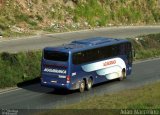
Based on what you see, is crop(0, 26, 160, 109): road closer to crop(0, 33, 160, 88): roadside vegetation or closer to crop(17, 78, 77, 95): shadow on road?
crop(17, 78, 77, 95): shadow on road

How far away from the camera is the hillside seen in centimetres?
5509

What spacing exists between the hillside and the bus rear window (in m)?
16.4

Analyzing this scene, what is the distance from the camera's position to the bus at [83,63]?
3506cm

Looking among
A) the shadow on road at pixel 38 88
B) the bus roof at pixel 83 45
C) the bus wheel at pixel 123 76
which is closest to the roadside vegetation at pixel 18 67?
the shadow on road at pixel 38 88

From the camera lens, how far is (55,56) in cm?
3522

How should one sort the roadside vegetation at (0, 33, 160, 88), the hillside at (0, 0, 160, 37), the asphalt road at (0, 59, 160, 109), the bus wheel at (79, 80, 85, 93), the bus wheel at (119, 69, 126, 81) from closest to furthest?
1. the asphalt road at (0, 59, 160, 109)
2. the bus wheel at (79, 80, 85, 93)
3. the roadside vegetation at (0, 33, 160, 88)
4. the bus wheel at (119, 69, 126, 81)
5. the hillside at (0, 0, 160, 37)

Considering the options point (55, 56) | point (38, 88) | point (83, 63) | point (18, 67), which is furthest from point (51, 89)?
point (18, 67)

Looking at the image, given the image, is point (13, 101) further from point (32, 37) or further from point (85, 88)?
point (32, 37)

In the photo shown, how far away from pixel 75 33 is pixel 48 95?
23173 mm

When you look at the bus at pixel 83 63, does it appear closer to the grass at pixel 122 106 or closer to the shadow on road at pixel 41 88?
the shadow on road at pixel 41 88

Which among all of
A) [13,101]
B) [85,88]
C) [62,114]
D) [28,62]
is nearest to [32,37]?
[28,62]

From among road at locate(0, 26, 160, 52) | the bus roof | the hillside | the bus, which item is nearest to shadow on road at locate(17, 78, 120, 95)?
the bus

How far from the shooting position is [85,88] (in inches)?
1471

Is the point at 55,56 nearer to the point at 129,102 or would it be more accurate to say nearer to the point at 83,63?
the point at 83,63
